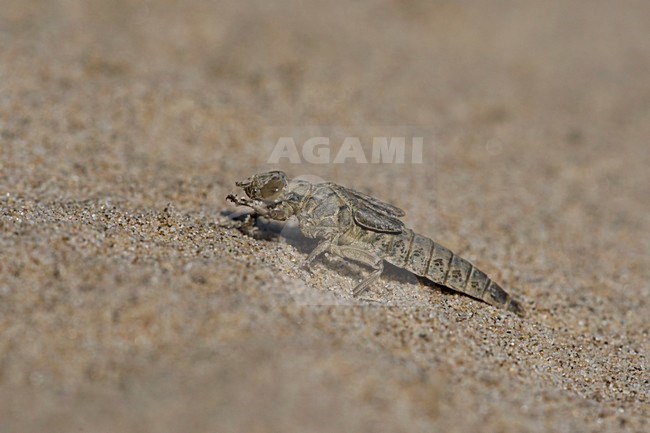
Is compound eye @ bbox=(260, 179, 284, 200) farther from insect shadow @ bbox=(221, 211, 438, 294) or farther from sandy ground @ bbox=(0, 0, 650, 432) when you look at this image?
sandy ground @ bbox=(0, 0, 650, 432)

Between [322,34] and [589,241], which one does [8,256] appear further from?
[322,34]

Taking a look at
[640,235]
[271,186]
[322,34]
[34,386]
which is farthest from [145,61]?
[640,235]

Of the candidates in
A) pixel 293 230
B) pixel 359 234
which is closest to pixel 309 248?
pixel 293 230

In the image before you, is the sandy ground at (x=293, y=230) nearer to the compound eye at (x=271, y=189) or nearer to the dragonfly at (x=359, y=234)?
the dragonfly at (x=359, y=234)

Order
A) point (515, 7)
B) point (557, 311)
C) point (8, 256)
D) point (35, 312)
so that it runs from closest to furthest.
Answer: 1. point (35, 312)
2. point (8, 256)
3. point (557, 311)
4. point (515, 7)

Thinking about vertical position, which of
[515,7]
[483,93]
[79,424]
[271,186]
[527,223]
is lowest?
[79,424]

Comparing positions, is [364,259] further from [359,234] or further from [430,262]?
[430,262]
